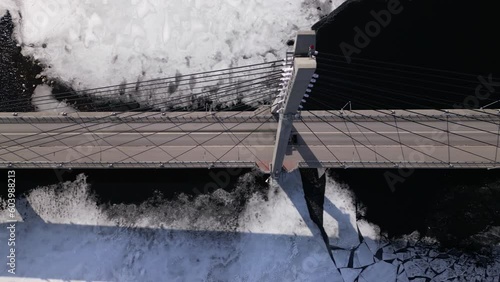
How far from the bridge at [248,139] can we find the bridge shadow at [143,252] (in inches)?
188

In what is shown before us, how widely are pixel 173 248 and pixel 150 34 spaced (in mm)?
14858

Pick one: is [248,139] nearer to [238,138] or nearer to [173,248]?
[238,138]

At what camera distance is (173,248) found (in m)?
25.0

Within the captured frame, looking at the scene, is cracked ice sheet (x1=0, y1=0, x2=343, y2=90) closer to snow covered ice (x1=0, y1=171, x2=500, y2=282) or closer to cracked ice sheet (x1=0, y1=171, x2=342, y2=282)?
snow covered ice (x1=0, y1=171, x2=500, y2=282)

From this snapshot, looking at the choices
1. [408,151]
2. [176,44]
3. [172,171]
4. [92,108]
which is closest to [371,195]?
[408,151]

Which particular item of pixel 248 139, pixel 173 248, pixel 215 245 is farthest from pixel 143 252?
pixel 248 139

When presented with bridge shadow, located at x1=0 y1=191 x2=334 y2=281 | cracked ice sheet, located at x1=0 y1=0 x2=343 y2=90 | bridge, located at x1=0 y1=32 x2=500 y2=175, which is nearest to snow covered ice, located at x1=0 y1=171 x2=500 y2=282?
bridge shadow, located at x1=0 y1=191 x2=334 y2=281

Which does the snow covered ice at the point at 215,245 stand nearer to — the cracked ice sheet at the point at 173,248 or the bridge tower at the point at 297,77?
the cracked ice sheet at the point at 173,248

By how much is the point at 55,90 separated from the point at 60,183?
6480 millimetres

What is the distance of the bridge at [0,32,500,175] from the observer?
76.3 ft

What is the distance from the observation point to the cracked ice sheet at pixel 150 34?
27.6m

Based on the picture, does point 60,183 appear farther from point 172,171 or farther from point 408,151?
point 408,151

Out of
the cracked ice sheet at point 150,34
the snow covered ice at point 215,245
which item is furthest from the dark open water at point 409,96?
the cracked ice sheet at point 150,34

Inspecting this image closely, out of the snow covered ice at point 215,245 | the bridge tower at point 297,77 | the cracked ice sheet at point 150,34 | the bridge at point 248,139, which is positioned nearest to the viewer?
the bridge tower at point 297,77
